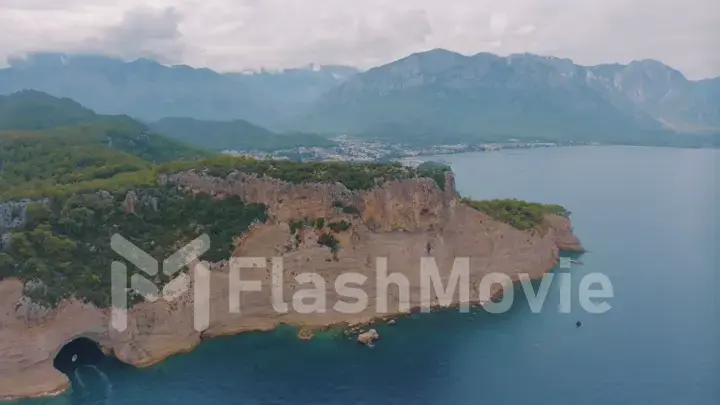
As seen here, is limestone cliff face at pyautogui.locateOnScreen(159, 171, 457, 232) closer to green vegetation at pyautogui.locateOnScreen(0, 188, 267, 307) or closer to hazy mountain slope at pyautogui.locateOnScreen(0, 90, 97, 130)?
green vegetation at pyautogui.locateOnScreen(0, 188, 267, 307)

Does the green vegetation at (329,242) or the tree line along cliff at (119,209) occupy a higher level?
the tree line along cliff at (119,209)

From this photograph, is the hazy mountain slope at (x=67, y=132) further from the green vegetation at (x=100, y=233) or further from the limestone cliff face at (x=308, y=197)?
the limestone cliff face at (x=308, y=197)

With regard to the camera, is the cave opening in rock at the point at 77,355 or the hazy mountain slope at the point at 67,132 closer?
the cave opening in rock at the point at 77,355

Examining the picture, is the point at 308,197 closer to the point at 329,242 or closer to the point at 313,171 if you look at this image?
the point at 313,171

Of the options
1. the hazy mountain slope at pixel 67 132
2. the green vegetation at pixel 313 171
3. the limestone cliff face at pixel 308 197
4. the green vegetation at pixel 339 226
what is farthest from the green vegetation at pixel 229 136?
the green vegetation at pixel 339 226

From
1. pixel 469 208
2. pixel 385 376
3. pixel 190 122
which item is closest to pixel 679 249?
pixel 469 208

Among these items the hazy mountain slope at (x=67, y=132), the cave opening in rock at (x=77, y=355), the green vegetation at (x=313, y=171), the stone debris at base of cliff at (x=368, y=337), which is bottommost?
the cave opening in rock at (x=77, y=355)

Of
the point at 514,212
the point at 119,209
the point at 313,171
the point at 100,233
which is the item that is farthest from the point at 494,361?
the point at 119,209
